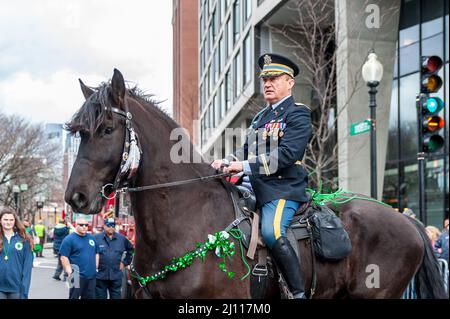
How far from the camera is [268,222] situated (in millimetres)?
4957

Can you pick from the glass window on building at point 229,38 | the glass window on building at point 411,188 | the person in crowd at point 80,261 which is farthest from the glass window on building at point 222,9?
the person in crowd at point 80,261

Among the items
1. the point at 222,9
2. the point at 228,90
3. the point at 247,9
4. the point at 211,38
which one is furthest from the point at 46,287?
the point at 211,38

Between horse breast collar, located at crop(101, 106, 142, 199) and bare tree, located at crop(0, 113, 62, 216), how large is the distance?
39790 millimetres

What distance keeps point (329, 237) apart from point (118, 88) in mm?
2345

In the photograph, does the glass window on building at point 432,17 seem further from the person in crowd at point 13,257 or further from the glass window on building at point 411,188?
the person in crowd at point 13,257

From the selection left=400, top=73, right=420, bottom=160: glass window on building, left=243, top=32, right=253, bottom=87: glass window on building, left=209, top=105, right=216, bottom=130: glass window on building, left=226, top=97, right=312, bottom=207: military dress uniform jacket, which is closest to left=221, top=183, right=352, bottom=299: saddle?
left=226, top=97, right=312, bottom=207: military dress uniform jacket

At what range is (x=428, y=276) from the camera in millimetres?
6078

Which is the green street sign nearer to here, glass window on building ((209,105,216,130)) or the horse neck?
the horse neck

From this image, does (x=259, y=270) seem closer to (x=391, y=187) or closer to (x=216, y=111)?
(x=391, y=187)

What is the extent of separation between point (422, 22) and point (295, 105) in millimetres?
17306

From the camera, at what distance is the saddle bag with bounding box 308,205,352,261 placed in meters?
5.26

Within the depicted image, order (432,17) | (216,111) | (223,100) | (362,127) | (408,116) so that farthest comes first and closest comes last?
(216,111) → (223,100) → (408,116) → (432,17) → (362,127)

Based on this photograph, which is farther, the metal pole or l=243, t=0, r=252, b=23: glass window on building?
l=243, t=0, r=252, b=23: glass window on building
